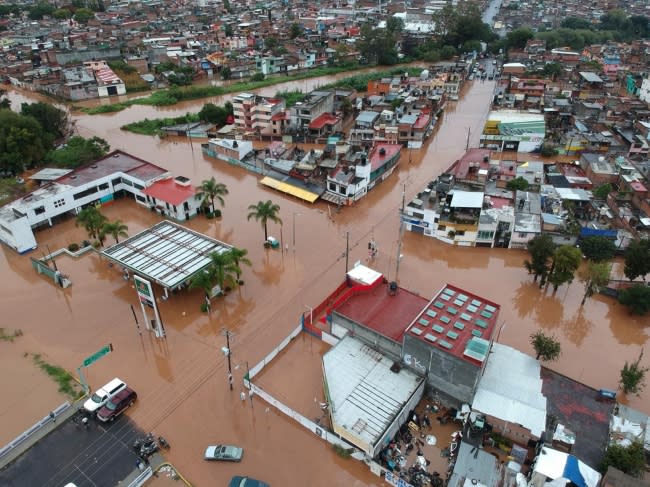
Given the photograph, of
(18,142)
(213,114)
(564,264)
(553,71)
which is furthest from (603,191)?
(18,142)

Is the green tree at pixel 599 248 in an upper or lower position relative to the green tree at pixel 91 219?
lower

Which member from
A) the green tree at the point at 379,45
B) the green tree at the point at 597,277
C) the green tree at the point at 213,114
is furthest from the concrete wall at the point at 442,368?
the green tree at the point at 379,45

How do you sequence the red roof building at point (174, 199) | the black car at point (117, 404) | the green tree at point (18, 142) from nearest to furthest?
the black car at point (117, 404) < the red roof building at point (174, 199) < the green tree at point (18, 142)

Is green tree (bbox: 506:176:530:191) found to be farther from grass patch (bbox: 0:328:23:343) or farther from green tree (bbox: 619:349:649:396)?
grass patch (bbox: 0:328:23:343)

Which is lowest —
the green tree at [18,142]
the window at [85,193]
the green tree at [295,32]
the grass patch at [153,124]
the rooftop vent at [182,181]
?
the grass patch at [153,124]

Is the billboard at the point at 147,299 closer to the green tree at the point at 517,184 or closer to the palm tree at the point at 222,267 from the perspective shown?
the palm tree at the point at 222,267

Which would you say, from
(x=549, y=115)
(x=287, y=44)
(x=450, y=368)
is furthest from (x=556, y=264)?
(x=287, y=44)

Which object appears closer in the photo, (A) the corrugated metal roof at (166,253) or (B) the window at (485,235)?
(A) the corrugated metal roof at (166,253)
